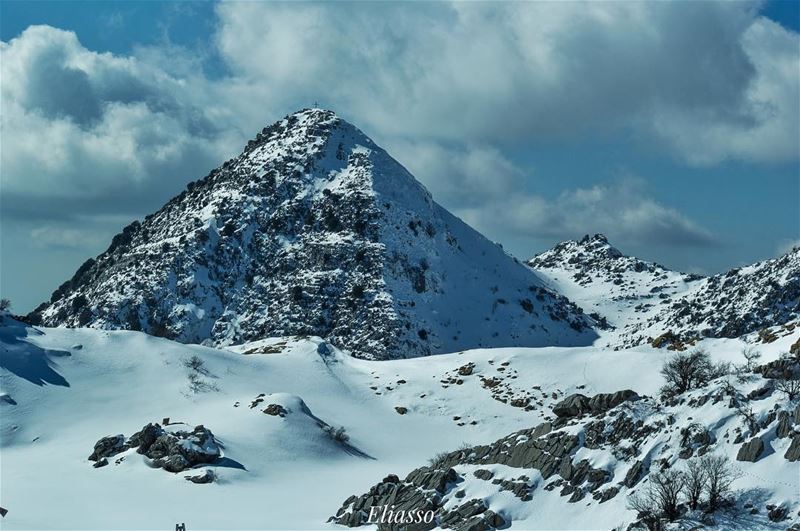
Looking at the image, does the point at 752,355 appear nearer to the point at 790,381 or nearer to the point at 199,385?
the point at 790,381

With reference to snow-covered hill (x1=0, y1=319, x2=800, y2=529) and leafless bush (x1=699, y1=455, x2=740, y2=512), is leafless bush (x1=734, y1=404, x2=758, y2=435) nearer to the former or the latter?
snow-covered hill (x1=0, y1=319, x2=800, y2=529)

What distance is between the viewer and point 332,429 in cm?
9606

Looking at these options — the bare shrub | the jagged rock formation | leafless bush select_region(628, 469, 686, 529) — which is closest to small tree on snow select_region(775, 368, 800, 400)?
the bare shrub

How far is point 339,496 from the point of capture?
7425 cm

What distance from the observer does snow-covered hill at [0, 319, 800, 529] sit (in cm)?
5319

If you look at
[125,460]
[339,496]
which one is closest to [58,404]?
[125,460]

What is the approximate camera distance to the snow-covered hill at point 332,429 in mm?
53188

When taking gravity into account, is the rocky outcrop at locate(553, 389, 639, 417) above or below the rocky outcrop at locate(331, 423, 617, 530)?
above

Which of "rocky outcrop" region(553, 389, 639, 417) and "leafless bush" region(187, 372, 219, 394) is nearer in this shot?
"rocky outcrop" region(553, 389, 639, 417)

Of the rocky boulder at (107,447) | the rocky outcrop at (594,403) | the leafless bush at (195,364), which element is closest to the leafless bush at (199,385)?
the leafless bush at (195,364)

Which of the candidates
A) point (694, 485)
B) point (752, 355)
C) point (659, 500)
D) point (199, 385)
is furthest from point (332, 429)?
point (694, 485)

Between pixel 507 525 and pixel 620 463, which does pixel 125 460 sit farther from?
pixel 620 463

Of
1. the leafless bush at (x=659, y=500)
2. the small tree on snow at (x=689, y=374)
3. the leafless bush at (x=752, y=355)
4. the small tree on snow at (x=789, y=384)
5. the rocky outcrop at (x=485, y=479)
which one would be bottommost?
the leafless bush at (x=659, y=500)

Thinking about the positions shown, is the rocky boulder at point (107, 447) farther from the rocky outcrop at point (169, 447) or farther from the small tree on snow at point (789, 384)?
the small tree on snow at point (789, 384)
